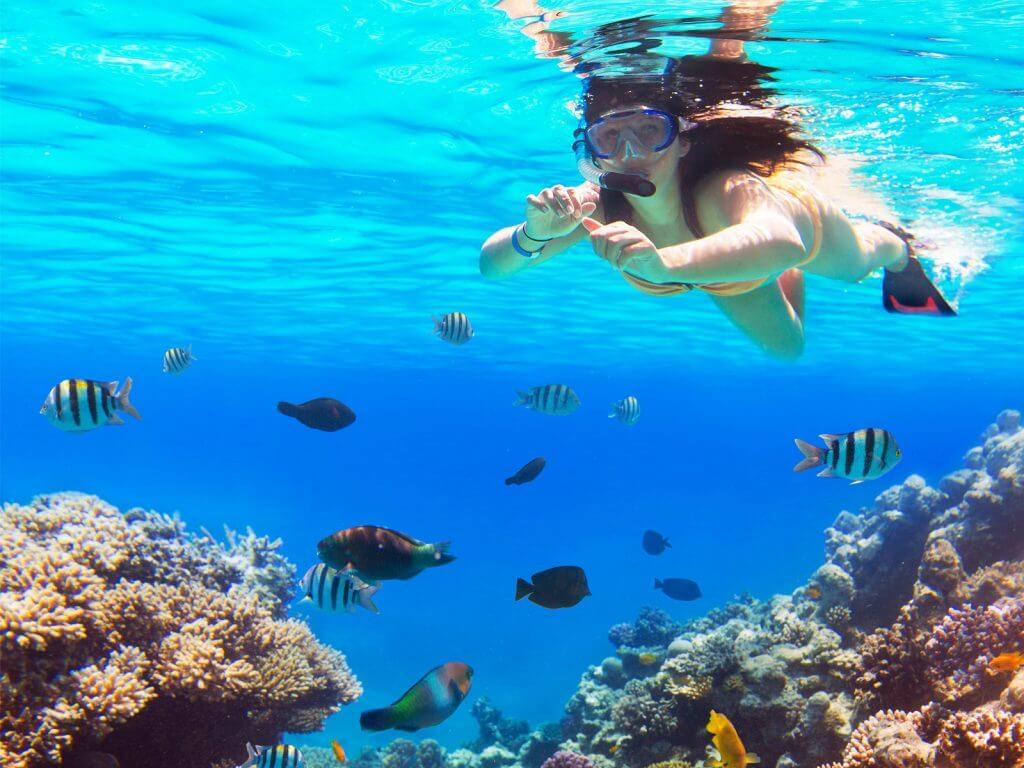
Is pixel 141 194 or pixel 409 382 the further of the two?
pixel 409 382

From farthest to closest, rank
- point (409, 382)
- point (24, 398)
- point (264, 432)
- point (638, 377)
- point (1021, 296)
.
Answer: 1. point (264, 432)
2. point (24, 398)
3. point (409, 382)
4. point (638, 377)
5. point (1021, 296)

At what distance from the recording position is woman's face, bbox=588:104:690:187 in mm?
4863

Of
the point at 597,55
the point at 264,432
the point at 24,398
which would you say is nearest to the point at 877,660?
the point at 597,55

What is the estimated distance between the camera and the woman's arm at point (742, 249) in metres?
3.31

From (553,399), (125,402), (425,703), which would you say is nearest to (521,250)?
(425,703)

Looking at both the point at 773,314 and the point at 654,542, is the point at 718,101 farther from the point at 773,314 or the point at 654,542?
the point at 654,542

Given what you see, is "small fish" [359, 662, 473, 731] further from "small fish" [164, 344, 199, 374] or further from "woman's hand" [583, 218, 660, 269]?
"small fish" [164, 344, 199, 374]

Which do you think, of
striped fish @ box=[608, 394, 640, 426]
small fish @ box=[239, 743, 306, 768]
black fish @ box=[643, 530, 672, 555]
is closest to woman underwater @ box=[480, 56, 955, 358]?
small fish @ box=[239, 743, 306, 768]

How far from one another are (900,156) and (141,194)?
1737cm

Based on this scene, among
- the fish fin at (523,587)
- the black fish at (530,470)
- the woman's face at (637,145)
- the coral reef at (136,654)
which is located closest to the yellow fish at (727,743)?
the fish fin at (523,587)

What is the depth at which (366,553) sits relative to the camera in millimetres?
5301

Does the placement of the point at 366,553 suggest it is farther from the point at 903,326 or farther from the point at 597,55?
the point at 903,326

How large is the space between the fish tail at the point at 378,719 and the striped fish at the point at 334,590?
1383 millimetres

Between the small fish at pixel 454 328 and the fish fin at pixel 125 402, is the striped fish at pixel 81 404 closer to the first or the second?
the fish fin at pixel 125 402
